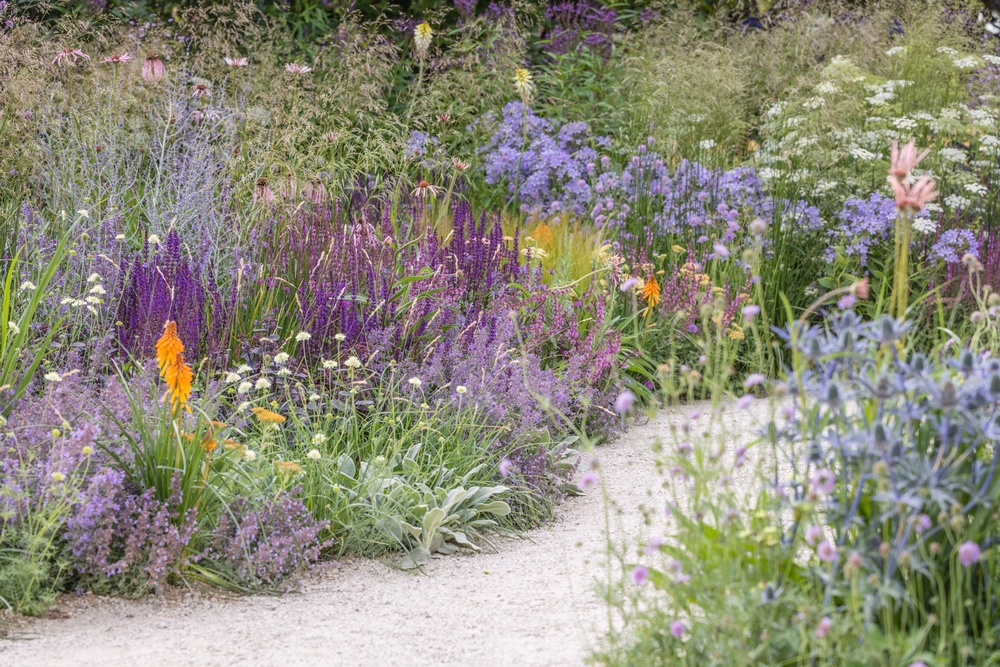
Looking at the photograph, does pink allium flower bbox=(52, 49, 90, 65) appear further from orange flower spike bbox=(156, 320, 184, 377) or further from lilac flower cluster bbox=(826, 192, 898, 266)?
lilac flower cluster bbox=(826, 192, 898, 266)

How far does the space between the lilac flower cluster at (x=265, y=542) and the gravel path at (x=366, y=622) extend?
7 centimetres

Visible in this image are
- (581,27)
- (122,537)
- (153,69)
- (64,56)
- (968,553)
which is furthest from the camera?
(581,27)

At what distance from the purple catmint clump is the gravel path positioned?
7 cm

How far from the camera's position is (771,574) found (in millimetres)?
2254

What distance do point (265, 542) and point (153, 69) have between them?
9.62 feet

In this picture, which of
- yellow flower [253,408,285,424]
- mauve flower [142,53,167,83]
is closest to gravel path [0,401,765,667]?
yellow flower [253,408,285,424]

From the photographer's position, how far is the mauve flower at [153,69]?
17.0ft

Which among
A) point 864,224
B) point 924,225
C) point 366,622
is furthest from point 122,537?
point 924,225

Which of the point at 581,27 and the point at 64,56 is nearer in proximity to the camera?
the point at 64,56

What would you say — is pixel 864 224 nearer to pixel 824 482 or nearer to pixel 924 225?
pixel 924 225

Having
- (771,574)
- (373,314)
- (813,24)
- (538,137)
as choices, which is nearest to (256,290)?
(373,314)

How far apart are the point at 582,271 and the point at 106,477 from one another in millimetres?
3264

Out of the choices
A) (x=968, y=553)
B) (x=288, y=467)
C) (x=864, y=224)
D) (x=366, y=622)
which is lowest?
(x=366, y=622)

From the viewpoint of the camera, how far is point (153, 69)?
5.19m
